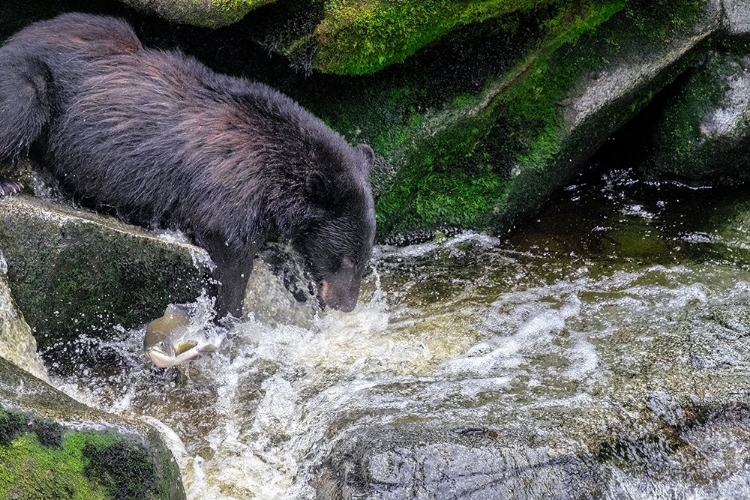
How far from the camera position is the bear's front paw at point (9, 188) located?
5002 mm

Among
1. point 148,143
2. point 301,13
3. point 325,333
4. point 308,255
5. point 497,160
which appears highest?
point 301,13

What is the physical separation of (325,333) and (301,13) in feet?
7.68

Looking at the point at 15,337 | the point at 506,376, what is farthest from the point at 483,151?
the point at 15,337

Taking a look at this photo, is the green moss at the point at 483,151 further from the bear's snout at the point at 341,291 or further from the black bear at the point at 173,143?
the black bear at the point at 173,143

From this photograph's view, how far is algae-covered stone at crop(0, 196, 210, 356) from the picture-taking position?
185 inches

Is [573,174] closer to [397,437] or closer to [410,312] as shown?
[410,312]

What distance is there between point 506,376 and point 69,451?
8.92 feet

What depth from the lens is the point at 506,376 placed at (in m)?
5.19

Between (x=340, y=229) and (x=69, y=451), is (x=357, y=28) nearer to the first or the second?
(x=340, y=229)

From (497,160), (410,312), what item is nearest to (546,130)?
(497,160)

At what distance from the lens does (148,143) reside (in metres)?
5.30

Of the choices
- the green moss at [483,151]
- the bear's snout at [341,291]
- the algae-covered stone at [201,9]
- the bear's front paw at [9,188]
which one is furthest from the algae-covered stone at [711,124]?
the bear's front paw at [9,188]

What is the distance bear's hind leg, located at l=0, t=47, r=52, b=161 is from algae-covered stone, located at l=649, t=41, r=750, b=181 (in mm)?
5379

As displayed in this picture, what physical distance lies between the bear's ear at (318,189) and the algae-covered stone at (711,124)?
12.4 ft
